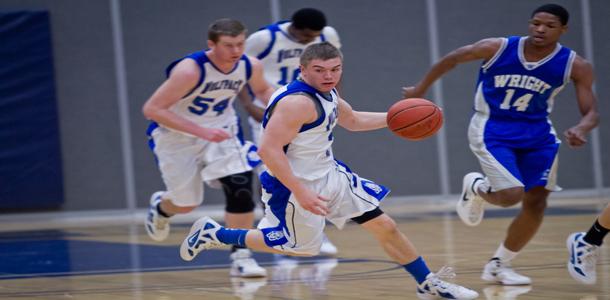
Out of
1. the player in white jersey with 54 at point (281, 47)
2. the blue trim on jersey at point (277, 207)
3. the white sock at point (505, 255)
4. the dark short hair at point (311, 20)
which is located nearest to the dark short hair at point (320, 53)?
the blue trim on jersey at point (277, 207)

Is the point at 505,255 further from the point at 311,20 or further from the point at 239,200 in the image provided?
the point at 311,20

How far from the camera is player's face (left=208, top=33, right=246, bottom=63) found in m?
6.55

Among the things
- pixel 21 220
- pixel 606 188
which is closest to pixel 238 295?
pixel 21 220

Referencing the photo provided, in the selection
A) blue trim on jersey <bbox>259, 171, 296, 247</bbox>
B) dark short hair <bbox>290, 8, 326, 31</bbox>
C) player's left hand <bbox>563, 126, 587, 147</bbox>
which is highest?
dark short hair <bbox>290, 8, 326, 31</bbox>

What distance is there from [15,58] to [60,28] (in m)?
0.64

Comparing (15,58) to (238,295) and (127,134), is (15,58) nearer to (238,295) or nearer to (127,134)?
(127,134)

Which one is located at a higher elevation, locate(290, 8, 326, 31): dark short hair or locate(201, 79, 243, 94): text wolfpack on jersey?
locate(290, 8, 326, 31): dark short hair

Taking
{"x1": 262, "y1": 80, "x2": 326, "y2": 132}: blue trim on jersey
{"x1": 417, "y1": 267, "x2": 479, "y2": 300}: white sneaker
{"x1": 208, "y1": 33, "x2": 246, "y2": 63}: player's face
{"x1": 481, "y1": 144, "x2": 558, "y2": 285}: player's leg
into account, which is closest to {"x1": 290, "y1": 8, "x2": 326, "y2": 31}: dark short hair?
{"x1": 208, "y1": 33, "x2": 246, "y2": 63}: player's face

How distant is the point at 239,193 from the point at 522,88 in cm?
202

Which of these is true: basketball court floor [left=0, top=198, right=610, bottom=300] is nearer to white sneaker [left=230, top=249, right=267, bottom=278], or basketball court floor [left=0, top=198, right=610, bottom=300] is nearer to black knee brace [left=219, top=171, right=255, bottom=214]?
white sneaker [left=230, top=249, right=267, bottom=278]

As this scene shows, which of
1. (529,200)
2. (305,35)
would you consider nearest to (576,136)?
(529,200)

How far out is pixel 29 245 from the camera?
29.4ft

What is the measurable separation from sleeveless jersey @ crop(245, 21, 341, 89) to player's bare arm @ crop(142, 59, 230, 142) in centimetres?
154

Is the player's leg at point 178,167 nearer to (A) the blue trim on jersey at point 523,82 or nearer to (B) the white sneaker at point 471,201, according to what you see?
(B) the white sneaker at point 471,201
